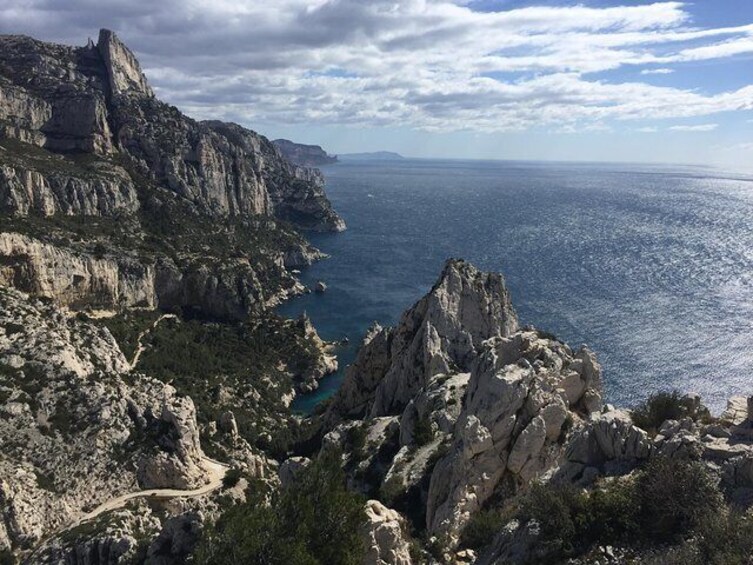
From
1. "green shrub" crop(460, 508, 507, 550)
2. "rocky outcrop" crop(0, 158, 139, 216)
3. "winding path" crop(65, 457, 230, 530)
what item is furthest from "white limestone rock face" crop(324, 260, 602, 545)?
"rocky outcrop" crop(0, 158, 139, 216)

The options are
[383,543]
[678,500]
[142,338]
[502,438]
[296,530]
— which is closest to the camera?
[678,500]

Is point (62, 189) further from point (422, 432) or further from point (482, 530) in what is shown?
point (482, 530)

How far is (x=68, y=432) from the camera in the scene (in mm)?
50406

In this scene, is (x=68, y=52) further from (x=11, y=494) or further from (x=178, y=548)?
(x=178, y=548)

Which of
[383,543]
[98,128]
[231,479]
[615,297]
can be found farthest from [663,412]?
[98,128]

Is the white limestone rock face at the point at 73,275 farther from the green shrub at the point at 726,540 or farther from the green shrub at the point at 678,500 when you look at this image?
the green shrub at the point at 726,540

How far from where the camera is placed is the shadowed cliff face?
124062mm

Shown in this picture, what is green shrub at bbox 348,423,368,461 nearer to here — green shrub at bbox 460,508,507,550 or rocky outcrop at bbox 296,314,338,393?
green shrub at bbox 460,508,507,550

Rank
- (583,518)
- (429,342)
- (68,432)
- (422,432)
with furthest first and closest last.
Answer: (429,342) → (68,432) → (422,432) → (583,518)

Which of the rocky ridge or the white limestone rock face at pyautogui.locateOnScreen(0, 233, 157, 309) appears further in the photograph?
the white limestone rock face at pyautogui.locateOnScreen(0, 233, 157, 309)

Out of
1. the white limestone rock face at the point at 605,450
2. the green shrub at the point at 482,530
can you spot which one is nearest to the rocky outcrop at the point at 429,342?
the green shrub at the point at 482,530

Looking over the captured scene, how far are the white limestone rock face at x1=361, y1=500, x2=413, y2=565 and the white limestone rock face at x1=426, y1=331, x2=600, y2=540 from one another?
153 inches

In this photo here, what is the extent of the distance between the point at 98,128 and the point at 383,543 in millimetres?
150222

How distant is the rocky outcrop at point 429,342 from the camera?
2468 inches
